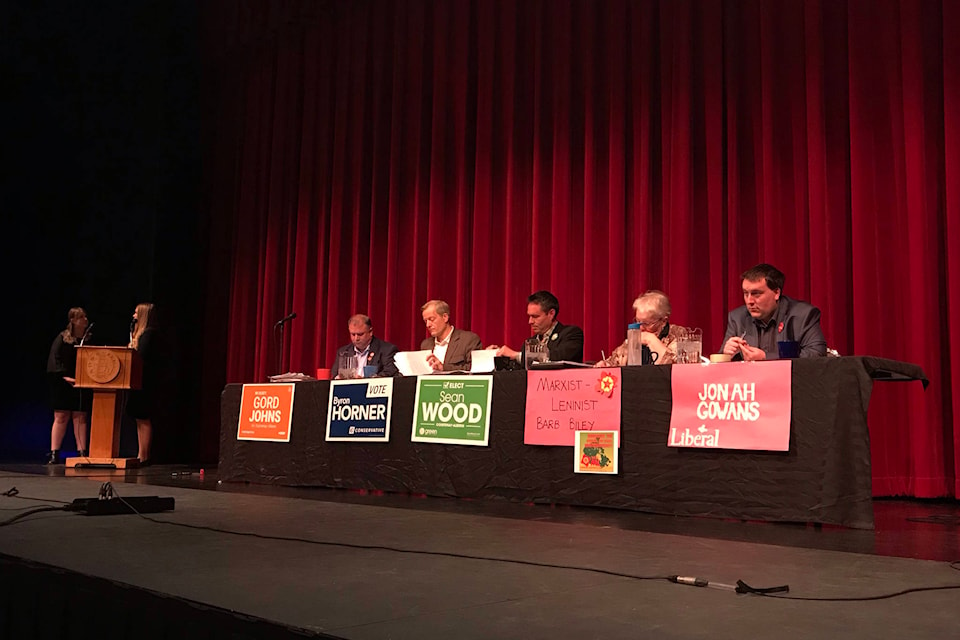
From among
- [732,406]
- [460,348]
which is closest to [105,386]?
[460,348]

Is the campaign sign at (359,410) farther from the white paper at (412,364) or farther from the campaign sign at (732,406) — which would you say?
the campaign sign at (732,406)

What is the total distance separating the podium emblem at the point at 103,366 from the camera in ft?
22.3

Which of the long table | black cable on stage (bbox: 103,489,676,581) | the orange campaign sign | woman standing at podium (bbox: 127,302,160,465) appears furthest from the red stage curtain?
black cable on stage (bbox: 103,489,676,581)

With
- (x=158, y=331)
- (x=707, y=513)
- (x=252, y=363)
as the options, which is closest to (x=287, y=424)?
(x=707, y=513)

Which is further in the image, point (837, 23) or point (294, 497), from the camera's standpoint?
point (837, 23)

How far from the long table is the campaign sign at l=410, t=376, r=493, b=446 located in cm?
4

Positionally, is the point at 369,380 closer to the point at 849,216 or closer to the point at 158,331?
the point at 849,216

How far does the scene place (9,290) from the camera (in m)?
8.63

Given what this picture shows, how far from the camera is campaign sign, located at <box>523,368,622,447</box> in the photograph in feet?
11.7

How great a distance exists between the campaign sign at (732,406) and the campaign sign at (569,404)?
27 centimetres

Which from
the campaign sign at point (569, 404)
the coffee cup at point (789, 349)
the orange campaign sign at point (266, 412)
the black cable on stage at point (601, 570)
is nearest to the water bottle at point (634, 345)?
the campaign sign at point (569, 404)

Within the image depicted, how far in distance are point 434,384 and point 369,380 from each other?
1.44 feet

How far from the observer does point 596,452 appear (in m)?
3.61

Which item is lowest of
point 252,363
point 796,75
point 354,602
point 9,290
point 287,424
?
point 354,602
